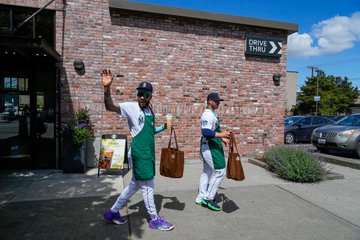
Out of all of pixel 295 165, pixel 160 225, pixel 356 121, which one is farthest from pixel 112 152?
pixel 356 121

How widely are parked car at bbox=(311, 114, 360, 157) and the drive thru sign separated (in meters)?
3.20

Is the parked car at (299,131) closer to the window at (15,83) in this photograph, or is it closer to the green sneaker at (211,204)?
the green sneaker at (211,204)

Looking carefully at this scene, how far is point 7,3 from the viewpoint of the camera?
21.5ft

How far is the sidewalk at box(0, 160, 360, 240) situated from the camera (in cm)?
349

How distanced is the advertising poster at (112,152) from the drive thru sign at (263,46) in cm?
489

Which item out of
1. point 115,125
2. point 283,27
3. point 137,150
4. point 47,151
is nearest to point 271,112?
point 283,27

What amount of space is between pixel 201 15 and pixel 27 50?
475 cm

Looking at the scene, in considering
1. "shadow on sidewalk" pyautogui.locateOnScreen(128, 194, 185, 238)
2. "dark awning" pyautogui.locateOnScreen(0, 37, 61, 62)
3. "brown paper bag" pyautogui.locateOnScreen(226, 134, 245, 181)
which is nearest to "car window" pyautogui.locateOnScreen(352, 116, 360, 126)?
"brown paper bag" pyautogui.locateOnScreen(226, 134, 245, 181)

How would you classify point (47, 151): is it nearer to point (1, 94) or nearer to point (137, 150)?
point (1, 94)

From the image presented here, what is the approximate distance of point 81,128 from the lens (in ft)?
21.2

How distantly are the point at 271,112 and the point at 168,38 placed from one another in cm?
418

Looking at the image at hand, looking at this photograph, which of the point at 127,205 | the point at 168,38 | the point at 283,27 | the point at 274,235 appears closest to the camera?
the point at 274,235

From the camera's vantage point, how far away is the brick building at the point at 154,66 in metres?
6.84

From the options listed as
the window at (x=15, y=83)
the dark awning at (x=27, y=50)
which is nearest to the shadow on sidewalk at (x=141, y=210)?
the dark awning at (x=27, y=50)
